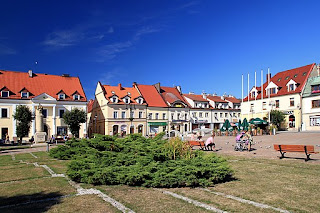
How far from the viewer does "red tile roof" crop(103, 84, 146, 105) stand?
47562 millimetres

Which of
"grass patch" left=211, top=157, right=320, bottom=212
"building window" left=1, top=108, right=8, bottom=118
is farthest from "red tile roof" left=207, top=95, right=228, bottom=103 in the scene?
"grass patch" left=211, top=157, right=320, bottom=212

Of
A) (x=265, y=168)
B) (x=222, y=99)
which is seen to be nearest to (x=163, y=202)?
(x=265, y=168)

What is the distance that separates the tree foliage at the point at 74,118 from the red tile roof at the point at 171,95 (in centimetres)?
2035

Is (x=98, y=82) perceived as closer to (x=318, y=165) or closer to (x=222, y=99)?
(x=222, y=99)

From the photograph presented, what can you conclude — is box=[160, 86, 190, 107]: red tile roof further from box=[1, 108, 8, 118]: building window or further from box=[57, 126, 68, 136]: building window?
box=[1, 108, 8, 118]: building window

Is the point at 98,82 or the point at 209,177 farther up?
the point at 98,82

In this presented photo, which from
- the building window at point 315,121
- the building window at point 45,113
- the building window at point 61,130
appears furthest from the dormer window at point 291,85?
the building window at point 45,113

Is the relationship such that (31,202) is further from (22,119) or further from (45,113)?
(45,113)

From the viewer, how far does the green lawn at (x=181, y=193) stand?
5.85 metres

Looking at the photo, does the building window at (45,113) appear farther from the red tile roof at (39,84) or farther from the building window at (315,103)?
the building window at (315,103)

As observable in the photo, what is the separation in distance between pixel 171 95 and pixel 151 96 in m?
5.35

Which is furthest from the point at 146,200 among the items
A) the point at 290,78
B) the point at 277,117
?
the point at 290,78

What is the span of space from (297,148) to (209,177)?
6596 mm

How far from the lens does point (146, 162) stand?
29.1 feet
